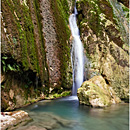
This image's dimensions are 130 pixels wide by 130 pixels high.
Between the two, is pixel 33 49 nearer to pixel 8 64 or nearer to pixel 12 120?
pixel 8 64

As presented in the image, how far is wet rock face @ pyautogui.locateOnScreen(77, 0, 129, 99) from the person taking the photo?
1216 centimetres

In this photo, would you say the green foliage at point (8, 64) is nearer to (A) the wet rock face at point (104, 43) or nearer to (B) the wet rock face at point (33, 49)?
(B) the wet rock face at point (33, 49)

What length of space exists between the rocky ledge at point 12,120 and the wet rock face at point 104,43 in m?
8.43

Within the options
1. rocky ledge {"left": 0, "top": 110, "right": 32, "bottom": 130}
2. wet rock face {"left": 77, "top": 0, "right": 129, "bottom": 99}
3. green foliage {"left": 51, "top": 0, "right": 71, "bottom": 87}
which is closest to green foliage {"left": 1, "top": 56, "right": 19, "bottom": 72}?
rocky ledge {"left": 0, "top": 110, "right": 32, "bottom": 130}

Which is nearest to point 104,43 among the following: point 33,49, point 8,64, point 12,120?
point 33,49

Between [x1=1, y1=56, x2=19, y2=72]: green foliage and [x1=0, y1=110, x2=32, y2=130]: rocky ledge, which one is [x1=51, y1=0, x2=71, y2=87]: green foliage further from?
[x1=0, y1=110, x2=32, y2=130]: rocky ledge

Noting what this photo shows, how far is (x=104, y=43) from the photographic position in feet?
44.0

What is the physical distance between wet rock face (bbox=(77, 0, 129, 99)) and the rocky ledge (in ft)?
27.7

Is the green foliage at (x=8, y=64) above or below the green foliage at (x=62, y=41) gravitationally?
below

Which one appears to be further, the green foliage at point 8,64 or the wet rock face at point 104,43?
the wet rock face at point 104,43

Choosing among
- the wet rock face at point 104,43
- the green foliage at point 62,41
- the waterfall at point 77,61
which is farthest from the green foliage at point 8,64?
the wet rock face at point 104,43

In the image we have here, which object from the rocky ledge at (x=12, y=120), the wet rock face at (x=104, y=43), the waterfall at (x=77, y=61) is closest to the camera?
the rocky ledge at (x=12, y=120)

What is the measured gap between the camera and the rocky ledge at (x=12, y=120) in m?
4.26

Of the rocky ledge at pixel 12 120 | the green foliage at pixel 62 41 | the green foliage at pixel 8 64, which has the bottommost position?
the rocky ledge at pixel 12 120
